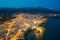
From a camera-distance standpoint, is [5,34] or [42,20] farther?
[42,20]

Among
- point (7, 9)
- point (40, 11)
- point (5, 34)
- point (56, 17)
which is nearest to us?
point (5, 34)

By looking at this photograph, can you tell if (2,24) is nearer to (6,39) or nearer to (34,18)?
(6,39)

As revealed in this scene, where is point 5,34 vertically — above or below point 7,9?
below

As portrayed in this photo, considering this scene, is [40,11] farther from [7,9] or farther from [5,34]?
[5,34]

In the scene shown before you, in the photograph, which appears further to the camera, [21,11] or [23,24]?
[21,11]

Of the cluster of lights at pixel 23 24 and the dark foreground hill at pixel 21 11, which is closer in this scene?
the cluster of lights at pixel 23 24

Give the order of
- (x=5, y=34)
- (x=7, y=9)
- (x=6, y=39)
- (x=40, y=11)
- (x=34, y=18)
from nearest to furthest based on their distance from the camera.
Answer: (x=6, y=39), (x=5, y=34), (x=7, y=9), (x=40, y=11), (x=34, y=18)

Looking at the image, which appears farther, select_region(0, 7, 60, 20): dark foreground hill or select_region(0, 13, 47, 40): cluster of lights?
select_region(0, 7, 60, 20): dark foreground hill

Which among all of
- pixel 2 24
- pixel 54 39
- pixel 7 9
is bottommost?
pixel 54 39

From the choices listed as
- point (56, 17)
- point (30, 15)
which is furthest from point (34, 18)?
point (56, 17)
